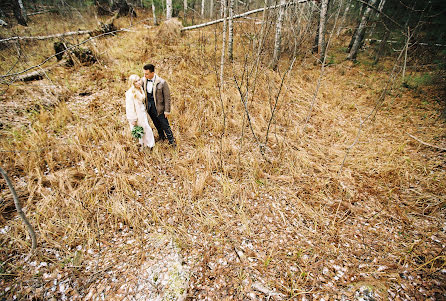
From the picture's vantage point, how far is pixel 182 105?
5613 mm

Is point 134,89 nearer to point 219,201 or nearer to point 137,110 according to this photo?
point 137,110

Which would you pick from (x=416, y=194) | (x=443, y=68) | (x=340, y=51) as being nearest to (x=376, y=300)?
(x=416, y=194)

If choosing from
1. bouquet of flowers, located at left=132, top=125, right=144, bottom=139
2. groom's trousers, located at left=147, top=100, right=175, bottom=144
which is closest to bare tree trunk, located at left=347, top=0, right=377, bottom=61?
groom's trousers, located at left=147, top=100, right=175, bottom=144

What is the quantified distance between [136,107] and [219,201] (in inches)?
104

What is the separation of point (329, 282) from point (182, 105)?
205 inches

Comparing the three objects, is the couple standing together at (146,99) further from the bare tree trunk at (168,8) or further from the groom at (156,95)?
the bare tree trunk at (168,8)

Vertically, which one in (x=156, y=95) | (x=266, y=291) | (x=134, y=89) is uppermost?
(x=134, y=89)

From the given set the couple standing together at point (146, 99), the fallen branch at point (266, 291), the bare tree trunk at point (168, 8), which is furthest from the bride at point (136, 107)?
the bare tree trunk at point (168, 8)

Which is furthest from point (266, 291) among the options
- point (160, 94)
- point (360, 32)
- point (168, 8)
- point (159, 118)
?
point (168, 8)

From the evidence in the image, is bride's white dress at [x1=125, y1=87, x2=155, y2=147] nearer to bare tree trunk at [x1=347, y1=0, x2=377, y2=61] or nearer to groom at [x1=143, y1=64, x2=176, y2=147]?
groom at [x1=143, y1=64, x2=176, y2=147]

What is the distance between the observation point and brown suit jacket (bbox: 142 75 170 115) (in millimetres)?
3875

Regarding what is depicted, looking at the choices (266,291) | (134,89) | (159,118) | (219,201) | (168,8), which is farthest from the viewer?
(168,8)

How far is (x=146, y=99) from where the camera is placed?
400cm

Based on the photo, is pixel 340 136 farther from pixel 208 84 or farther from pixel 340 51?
pixel 340 51
